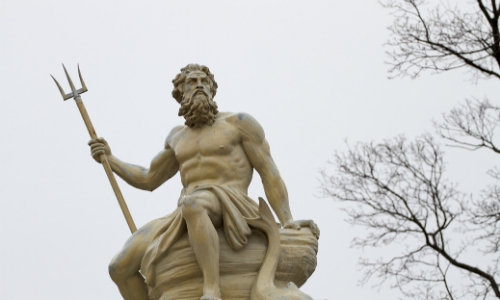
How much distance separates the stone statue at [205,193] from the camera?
9.02 metres

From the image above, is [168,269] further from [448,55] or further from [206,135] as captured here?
[448,55]

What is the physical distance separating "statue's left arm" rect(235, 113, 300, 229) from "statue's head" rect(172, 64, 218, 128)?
25 cm

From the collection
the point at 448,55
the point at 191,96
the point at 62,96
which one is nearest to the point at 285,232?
the point at 191,96

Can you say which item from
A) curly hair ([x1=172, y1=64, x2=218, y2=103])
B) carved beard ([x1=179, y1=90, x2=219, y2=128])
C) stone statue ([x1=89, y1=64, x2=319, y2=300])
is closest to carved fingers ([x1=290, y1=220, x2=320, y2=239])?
stone statue ([x1=89, y1=64, x2=319, y2=300])

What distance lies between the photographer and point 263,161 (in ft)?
31.9

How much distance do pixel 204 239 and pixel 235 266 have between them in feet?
1.25

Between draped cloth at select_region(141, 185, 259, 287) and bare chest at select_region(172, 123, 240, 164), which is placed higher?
bare chest at select_region(172, 123, 240, 164)

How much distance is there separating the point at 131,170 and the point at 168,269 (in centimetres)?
133

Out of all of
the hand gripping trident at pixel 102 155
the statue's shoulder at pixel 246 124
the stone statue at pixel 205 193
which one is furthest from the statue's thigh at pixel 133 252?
the statue's shoulder at pixel 246 124

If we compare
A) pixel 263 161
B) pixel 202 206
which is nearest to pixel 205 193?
pixel 202 206

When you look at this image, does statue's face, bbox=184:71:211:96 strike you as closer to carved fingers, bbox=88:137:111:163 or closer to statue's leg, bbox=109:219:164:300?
carved fingers, bbox=88:137:111:163

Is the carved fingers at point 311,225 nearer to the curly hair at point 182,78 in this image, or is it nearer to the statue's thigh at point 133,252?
the statue's thigh at point 133,252

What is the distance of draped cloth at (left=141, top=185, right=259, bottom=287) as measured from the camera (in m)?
9.18

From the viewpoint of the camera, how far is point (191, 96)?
9766 millimetres
